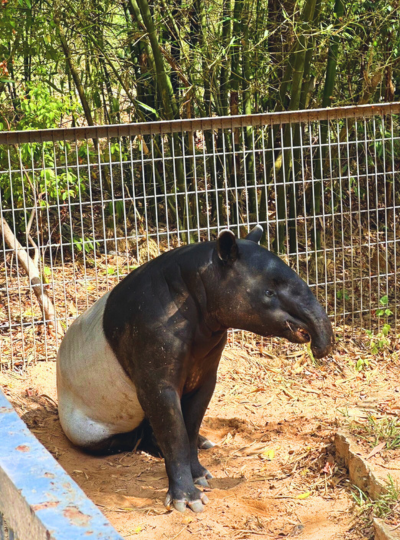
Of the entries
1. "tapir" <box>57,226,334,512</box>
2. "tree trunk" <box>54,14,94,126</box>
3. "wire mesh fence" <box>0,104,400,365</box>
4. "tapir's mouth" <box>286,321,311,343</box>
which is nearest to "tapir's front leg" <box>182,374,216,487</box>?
"tapir" <box>57,226,334,512</box>

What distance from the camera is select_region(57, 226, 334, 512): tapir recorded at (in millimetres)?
3959

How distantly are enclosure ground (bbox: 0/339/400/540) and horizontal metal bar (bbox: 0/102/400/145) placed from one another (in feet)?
5.50

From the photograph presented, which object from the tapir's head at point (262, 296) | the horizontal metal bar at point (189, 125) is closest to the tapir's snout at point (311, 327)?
the tapir's head at point (262, 296)

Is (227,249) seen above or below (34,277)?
above

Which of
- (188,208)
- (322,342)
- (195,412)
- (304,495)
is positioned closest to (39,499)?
(322,342)

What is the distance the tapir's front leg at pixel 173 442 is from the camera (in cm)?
404

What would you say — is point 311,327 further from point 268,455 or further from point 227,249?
point 268,455

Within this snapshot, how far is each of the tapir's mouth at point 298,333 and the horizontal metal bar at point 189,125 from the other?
7.47ft

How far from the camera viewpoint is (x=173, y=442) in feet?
13.3

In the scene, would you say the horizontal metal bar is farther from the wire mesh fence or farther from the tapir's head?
the tapir's head

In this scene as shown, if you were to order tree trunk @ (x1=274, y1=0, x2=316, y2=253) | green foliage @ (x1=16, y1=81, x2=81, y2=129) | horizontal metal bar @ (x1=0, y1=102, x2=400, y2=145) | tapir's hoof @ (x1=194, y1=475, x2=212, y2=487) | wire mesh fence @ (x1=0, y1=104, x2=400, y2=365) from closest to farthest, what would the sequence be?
tapir's hoof @ (x1=194, y1=475, x2=212, y2=487)
horizontal metal bar @ (x1=0, y1=102, x2=400, y2=145)
wire mesh fence @ (x1=0, y1=104, x2=400, y2=365)
tree trunk @ (x1=274, y1=0, x2=316, y2=253)
green foliage @ (x1=16, y1=81, x2=81, y2=129)

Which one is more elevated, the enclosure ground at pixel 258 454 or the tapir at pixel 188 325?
the tapir at pixel 188 325

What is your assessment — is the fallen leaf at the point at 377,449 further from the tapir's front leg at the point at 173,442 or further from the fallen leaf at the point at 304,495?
the tapir's front leg at the point at 173,442

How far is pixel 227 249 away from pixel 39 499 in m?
2.93
